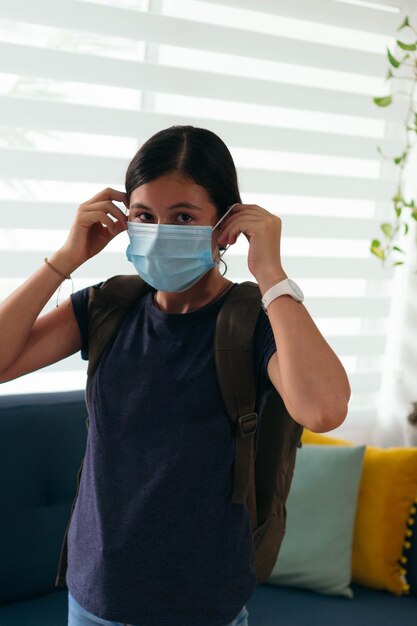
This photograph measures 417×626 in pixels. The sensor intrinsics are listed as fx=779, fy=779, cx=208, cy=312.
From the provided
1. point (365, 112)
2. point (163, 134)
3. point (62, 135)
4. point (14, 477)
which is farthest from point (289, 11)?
point (14, 477)

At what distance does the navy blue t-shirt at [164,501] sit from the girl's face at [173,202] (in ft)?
0.60

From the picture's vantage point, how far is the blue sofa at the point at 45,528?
198cm

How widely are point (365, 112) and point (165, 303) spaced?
1.76 meters

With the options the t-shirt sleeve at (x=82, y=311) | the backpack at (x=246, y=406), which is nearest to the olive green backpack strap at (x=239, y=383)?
the backpack at (x=246, y=406)

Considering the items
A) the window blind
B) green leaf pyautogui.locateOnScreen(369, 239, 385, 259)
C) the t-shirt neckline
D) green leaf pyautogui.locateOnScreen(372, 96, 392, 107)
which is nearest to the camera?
the t-shirt neckline

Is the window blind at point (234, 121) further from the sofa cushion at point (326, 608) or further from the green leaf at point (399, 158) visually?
the sofa cushion at point (326, 608)

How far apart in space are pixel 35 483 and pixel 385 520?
1.02 metres

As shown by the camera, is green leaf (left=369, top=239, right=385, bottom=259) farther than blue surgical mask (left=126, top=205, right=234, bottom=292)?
Yes

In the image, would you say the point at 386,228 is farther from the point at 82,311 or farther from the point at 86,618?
the point at 86,618

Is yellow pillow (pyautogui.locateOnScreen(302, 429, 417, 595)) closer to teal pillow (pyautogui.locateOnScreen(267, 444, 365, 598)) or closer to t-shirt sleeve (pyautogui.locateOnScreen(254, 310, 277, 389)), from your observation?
teal pillow (pyautogui.locateOnScreen(267, 444, 365, 598))

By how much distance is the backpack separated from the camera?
1170 millimetres

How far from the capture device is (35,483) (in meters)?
2.04

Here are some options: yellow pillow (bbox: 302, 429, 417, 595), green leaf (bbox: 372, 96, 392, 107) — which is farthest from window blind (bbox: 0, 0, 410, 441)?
yellow pillow (bbox: 302, 429, 417, 595)

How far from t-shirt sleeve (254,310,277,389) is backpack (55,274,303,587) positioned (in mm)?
15
